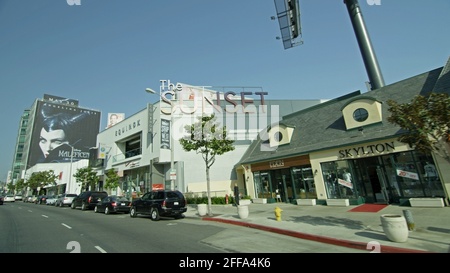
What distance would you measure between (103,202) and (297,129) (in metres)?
18.7

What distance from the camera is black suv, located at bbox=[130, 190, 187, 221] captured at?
48.2ft

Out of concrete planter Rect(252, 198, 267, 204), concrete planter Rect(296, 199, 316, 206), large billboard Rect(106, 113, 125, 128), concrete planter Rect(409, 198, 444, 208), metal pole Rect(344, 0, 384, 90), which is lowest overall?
concrete planter Rect(409, 198, 444, 208)

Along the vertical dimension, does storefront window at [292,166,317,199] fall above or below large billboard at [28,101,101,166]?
below

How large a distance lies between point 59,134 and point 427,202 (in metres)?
121

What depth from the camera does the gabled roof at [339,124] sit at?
15177 mm

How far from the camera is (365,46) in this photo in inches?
833

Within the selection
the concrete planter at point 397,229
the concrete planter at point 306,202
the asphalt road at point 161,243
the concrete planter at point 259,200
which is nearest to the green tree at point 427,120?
the concrete planter at point 397,229

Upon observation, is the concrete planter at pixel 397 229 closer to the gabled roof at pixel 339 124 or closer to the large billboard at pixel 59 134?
the gabled roof at pixel 339 124

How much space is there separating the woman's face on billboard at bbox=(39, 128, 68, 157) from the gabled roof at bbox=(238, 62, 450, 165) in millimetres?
105516

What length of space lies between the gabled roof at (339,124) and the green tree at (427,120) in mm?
6890

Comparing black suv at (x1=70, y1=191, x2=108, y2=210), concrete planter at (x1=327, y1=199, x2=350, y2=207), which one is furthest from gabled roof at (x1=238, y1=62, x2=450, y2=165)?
black suv at (x1=70, y1=191, x2=108, y2=210)

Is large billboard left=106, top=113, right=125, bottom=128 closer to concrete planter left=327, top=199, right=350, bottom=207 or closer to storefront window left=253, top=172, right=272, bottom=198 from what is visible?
storefront window left=253, top=172, right=272, bottom=198

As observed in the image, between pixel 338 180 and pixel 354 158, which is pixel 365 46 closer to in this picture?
pixel 354 158
